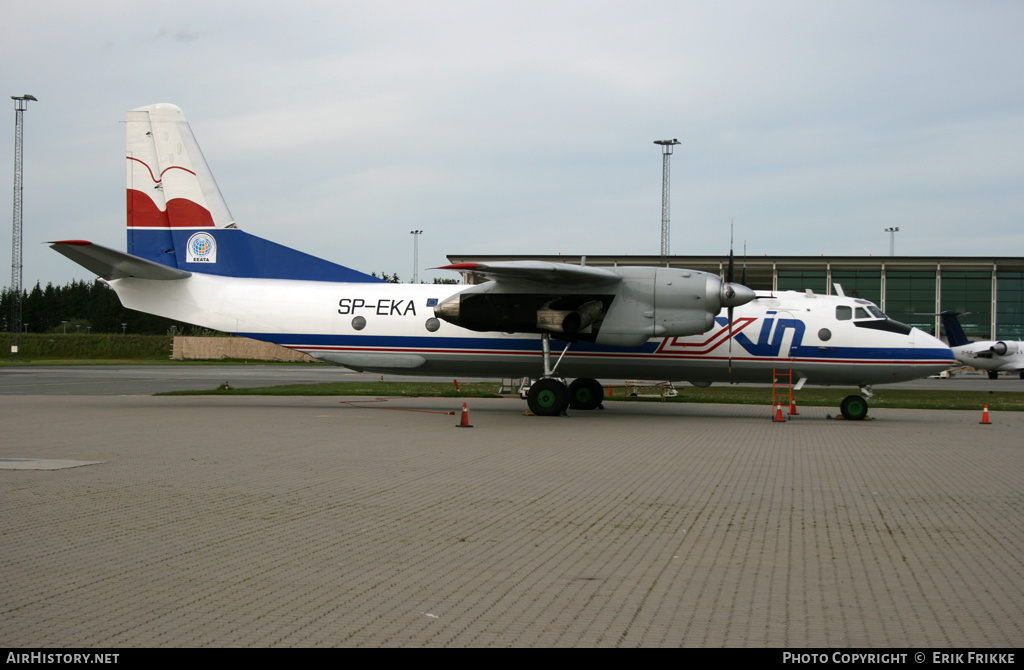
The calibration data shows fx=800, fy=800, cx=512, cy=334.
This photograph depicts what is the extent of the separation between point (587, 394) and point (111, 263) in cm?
1250

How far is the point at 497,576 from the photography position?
18.8 ft

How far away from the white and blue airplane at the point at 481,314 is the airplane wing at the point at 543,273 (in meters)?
0.08

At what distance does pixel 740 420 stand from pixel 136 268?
50.4 feet

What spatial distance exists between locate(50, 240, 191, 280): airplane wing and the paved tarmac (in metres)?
5.69

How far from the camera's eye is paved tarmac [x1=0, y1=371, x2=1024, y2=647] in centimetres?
466

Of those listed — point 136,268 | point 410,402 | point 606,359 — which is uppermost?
point 136,268

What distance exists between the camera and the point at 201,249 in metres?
21.5

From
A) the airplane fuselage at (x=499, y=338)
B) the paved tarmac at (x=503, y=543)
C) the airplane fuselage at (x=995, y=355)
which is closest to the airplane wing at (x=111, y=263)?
the airplane fuselage at (x=499, y=338)

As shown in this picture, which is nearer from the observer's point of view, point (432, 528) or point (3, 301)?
point (432, 528)

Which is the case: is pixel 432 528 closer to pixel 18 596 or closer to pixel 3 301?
pixel 18 596

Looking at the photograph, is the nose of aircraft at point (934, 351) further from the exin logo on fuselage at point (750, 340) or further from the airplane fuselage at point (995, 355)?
the airplane fuselage at point (995, 355)

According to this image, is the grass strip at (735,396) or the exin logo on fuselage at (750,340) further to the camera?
the grass strip at (735,396)

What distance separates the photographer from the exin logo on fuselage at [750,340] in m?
20.0
